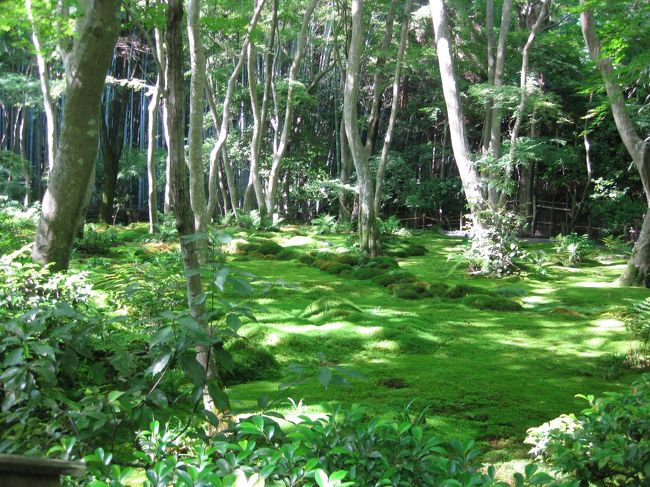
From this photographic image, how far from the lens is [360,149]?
11422mm

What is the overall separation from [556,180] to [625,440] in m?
19.5

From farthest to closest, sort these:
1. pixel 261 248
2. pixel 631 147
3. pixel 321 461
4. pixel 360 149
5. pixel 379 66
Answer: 1. pixel 379 66
2. pixel 261 248
3. pixel 360 149
4. pixel 631 147
5. pixel 321 461

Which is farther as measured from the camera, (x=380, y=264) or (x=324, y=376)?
(x=380, y=264)

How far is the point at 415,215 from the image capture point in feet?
72.9

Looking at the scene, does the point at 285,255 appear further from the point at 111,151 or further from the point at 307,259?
the point at 111,151

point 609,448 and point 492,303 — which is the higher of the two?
point 609,448

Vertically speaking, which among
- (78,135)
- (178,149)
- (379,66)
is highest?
(379,66)

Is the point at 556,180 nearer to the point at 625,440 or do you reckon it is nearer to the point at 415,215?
the point at 415,215

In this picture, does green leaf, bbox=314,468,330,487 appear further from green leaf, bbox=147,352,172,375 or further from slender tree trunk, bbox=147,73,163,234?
slender tree trunk, bbox=147,73,163,234

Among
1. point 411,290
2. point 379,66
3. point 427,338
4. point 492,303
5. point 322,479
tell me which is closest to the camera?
point 322,479

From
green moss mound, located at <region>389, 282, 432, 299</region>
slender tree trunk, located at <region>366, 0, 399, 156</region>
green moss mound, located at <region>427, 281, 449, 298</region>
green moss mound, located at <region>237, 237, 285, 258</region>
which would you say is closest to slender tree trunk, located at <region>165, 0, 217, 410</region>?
green moss mound, located at <region>389, 282, 432, 299</region>

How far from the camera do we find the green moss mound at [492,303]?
7.79 metres

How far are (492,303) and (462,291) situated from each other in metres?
0.76

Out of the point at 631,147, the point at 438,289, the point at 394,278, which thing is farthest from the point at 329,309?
the point at 631,147
